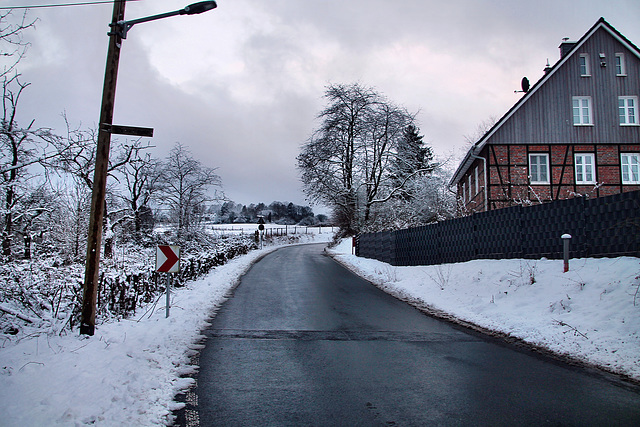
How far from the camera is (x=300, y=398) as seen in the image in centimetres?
459

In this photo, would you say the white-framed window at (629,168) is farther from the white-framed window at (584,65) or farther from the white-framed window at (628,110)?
the white-framed window at (584,65)

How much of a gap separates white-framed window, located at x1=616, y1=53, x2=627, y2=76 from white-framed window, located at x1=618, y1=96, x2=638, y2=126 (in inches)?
47.3

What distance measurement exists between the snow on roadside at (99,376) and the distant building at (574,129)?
63.1 feet

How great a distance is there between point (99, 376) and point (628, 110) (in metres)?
25.7

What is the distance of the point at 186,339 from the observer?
719 cm

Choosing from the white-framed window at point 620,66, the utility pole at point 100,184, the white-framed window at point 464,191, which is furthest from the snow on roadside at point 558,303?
the white-framed window at point 464,191

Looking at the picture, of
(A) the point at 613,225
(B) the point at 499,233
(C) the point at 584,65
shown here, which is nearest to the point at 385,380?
(A) the point at 613,225

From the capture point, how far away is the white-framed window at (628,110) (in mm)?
22359

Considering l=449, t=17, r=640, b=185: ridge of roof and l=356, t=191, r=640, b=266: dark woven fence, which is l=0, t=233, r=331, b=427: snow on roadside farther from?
l=449, t=17, r=640, b=185: ridge of roof

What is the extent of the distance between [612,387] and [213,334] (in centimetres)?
574

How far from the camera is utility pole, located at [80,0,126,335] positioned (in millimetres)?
6363

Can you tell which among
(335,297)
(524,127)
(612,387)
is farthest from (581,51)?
(612,387)

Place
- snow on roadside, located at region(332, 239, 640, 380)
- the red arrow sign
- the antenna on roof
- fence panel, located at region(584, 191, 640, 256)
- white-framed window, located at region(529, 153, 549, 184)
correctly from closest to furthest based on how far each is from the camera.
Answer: snow on roadside, located at region(332, 239, 640, 380) → fence panel, located at region(584, 191, 640, 256) → the red arrow sign → white-framed window, located at region(529, 153, 549, 184) → the antenna on roof

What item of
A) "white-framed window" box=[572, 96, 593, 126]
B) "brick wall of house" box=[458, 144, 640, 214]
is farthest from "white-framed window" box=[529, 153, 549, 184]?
"white-framed window" box=[572, 96, 593, 126]
